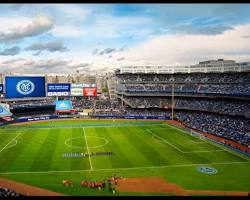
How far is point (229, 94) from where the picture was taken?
76.1m

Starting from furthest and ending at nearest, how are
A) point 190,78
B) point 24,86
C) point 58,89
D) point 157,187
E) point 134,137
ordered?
point 190,78
point 58,89
point 24,86
point 134,137
point 157,187

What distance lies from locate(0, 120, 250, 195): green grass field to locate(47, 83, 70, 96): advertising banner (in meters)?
28.4

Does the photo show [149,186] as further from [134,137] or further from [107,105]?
[107,105]

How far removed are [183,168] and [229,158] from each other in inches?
339

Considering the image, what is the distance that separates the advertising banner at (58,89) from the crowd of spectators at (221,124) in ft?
110

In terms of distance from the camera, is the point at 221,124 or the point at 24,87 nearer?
the point at 221,124

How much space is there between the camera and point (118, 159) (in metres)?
44.1

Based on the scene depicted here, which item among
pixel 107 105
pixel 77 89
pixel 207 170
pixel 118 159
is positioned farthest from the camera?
pixel 107 105

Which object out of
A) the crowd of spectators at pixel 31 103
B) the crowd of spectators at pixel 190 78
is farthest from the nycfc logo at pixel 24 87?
the crowd of spectators at pixel 190 78

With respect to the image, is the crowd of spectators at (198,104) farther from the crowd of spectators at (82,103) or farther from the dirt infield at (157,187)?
the dirt infield at (157,187)

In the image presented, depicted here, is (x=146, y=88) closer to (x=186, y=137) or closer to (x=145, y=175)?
(x=186, y=137)

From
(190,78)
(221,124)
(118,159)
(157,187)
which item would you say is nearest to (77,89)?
(190,78)

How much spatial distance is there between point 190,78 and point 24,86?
49.3 m

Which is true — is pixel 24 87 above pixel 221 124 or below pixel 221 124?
above
